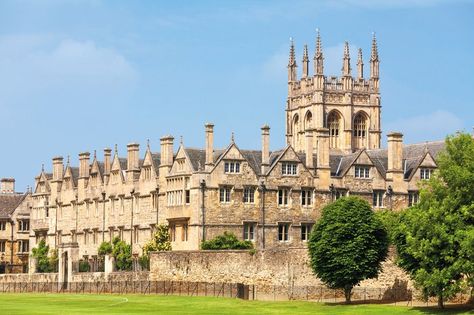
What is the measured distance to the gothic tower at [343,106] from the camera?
152 meters

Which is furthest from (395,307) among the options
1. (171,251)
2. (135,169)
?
(135,169)

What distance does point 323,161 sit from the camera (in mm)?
112625

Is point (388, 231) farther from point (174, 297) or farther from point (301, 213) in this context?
point (301, 213)

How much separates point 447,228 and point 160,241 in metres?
39.6

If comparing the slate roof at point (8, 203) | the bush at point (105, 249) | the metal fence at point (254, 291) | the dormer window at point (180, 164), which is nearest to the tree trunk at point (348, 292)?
the metal fence at point (254, 291)

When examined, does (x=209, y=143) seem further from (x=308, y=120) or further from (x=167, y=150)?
(x=308, y=120)

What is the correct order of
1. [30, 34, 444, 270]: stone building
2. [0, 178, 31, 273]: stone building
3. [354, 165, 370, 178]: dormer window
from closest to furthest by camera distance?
[30, 34, 444, 270]: stone building < [354, 165, 370, 178]: dormer window < [0, 178, 31, 273]: stone building

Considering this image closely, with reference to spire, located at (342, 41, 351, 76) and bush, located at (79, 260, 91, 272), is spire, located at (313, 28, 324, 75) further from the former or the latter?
bush, located at (79, 260, 91, 272)

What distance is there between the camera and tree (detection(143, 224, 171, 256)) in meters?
112

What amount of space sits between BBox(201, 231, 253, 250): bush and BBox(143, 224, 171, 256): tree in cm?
651

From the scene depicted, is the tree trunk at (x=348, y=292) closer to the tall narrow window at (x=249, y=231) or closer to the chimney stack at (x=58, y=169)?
the tall narrow window at (x=249, y=231)

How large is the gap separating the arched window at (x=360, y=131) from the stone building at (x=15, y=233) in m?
36.4

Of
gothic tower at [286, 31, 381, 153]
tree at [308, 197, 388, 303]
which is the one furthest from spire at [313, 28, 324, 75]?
tree at [308, 197, 388, 303]

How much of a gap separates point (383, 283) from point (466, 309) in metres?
11.2
